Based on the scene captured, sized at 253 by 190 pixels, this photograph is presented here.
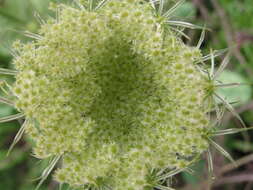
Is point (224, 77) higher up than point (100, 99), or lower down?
lower down

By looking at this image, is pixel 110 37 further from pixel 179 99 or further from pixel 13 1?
pixel 13 1

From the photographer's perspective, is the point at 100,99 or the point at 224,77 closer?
the point at 100,99

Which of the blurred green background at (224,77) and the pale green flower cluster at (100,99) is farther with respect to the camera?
the blurred green background at (224,77)

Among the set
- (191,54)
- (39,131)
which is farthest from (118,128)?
(191,54)

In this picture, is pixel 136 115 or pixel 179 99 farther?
pixel 136 115

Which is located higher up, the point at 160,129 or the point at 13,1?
the point at 13,1
